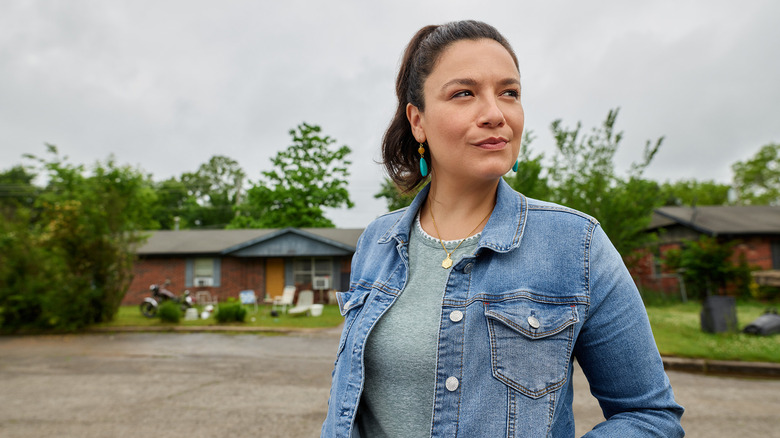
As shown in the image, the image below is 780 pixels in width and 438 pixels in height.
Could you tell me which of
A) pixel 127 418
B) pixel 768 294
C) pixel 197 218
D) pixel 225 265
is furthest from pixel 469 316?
pixel 197 218

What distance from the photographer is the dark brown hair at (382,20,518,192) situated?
1440 millimetres

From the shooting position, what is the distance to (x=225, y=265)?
2558cm

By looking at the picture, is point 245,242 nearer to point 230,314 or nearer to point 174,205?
point 230,314

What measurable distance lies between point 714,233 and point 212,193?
49681 millimetres

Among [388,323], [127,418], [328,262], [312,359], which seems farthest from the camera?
[328,262]

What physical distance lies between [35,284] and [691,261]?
23.3 meters

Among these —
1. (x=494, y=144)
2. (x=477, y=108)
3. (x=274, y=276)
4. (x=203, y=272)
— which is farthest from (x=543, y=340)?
(x=203, y=272)

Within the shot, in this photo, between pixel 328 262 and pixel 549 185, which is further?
pixel 328 262

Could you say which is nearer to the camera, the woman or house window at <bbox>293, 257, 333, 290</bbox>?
the woman

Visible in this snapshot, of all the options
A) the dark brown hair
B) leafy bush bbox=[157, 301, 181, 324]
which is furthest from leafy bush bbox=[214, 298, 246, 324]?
the dark brown hair

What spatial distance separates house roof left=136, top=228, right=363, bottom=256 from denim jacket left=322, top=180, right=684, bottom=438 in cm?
2197

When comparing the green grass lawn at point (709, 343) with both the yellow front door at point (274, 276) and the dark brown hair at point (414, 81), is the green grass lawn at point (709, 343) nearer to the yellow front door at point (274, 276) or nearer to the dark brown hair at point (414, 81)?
the dark brown hair at point (414, 81)

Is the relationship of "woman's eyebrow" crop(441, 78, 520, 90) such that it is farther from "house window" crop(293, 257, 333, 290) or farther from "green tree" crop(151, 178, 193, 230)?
"green tree" crop(151, 178, 193, 230)

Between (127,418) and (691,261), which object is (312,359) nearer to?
(127,418)
